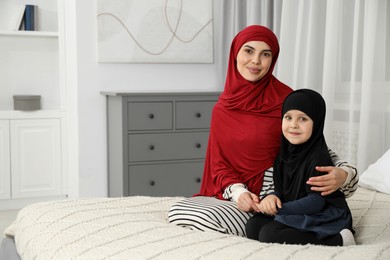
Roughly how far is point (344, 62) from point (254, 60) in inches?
51.8

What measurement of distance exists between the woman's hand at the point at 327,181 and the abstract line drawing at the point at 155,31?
278 cm

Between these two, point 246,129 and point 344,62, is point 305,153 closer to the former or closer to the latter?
point 246,129

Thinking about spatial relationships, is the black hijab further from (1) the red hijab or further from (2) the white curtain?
(2) the white curtain

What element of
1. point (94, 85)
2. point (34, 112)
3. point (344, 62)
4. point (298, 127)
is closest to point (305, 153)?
point (298, 127)

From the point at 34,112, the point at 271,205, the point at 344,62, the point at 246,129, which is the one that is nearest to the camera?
the point at 271,205

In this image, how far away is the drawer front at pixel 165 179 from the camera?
393cm

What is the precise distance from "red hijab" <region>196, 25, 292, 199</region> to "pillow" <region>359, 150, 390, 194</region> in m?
0.54

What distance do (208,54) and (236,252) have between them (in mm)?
3217

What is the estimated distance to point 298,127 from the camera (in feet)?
5.76

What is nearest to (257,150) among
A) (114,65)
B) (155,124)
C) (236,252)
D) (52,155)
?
(236,252)

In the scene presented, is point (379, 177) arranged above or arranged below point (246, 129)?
below

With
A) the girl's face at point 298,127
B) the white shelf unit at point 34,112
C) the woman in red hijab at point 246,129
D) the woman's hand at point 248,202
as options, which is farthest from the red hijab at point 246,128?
the white shelf unit at point 34,112

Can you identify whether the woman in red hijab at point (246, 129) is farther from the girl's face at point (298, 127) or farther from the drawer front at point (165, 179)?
the drawer front at point (165, 179)

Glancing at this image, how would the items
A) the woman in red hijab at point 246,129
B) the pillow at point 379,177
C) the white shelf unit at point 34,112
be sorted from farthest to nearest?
the white shelf unit at point 34,112
the pillow at point 379,177
the woman in red hijab at point 246,129
